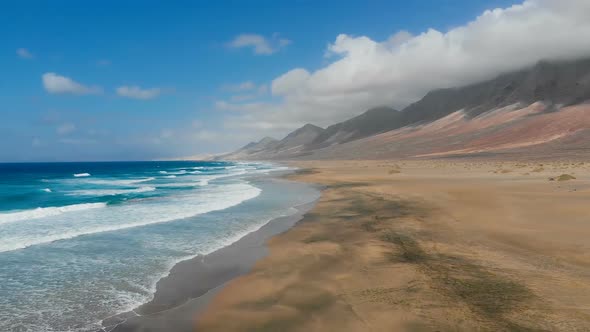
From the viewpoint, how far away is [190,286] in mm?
10273

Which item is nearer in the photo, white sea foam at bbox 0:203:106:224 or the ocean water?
the ocean water

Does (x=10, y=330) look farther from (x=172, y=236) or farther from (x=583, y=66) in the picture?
(x=583, y=66)

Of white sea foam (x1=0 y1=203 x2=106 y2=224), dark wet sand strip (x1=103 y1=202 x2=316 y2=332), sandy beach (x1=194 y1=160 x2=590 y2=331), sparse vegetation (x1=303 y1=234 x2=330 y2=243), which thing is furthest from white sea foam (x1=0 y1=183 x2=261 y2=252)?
sparse vegetation (x1=303 y1=234 x2=330 y2=243)

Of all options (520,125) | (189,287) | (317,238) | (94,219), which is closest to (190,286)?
(189,287)

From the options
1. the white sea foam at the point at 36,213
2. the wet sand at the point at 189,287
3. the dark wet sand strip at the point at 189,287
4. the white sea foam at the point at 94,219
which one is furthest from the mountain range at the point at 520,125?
the white sea foam at the point at 36,213

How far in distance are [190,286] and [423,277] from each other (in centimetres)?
659

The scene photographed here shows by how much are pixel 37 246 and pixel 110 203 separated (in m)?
16.0

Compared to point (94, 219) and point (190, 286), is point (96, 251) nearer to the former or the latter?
point (190, 286)

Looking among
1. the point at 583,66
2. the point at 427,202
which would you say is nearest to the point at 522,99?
the point at 583,66

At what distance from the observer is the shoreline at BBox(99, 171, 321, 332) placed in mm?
7926

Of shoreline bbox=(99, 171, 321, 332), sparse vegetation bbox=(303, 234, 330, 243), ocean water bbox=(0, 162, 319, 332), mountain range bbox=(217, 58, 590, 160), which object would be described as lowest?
shoreline bbox=(99, 171, 321, 332)

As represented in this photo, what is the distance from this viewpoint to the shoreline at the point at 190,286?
7926mm

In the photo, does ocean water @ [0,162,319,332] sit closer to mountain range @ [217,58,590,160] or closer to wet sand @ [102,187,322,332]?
wet sand @ [102,187,322,332]

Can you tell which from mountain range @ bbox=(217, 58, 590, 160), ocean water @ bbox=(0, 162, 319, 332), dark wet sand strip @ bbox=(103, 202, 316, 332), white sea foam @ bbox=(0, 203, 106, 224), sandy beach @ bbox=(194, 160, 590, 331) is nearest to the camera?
sandy beach @ bbox=(194, 160, 590, 331)
